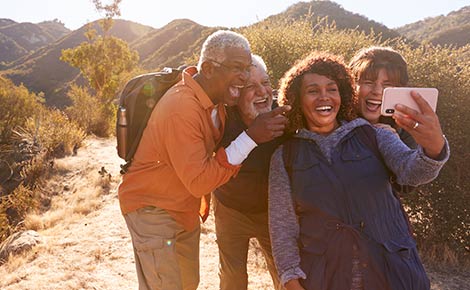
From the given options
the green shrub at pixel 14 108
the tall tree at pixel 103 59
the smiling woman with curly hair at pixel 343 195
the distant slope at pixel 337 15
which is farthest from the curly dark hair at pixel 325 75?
the distant slope at pixel 337 15

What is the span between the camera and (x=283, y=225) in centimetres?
196

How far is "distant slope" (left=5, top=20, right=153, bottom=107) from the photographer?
4773cm

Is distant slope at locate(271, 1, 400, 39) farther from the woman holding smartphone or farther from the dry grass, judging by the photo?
the woman holding smartphone

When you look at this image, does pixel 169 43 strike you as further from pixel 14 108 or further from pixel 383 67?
pixel 383 67

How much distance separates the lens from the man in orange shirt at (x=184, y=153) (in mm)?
1953

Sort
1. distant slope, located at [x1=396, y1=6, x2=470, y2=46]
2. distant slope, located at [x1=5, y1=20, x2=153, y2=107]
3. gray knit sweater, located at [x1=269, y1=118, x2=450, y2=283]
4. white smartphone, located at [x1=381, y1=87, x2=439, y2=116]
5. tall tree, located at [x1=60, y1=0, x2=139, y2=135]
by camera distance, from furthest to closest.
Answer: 1. distant slope, located at [x1=5, y1=20, x2=153, y2=107]
2. distant slope, located at [x1=396, y1=6, x2=470, y2=46]
3. tall tree, located at [x1=60, y1=0, x2=139, y2=135]
4. gray knit sweater, located at [x1=269, y1=118, x2=450, y2=283]
5. white smartphone, located at [x1=381, y1=87, x2=439, y2=116]

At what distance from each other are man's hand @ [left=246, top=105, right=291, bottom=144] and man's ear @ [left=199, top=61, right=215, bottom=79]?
40 centimetres

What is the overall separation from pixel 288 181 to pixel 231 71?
26.9 inches

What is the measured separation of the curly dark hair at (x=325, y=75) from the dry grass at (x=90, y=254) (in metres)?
2.68

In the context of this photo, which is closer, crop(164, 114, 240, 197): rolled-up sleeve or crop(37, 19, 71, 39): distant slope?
crop(164, 114, 240, 197): rolled-up sleeve

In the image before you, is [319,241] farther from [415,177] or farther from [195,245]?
[195,245]

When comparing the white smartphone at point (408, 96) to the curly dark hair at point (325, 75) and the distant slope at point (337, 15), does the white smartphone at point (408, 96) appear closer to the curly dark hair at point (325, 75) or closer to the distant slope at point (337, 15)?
the curly dark hair at point (325, 75)

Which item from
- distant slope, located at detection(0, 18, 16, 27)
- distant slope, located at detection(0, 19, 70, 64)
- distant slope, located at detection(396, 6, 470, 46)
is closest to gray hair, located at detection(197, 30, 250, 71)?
distant slope, located at detection(396, 6, 470, 46)

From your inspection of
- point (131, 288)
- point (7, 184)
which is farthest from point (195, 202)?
point (7, 184)
